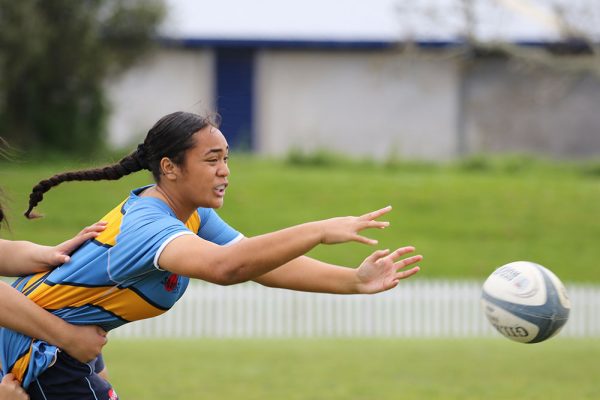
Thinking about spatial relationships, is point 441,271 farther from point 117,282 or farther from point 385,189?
point 117,282

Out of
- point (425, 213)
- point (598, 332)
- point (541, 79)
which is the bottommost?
point (598, 332)

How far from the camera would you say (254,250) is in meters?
4.31

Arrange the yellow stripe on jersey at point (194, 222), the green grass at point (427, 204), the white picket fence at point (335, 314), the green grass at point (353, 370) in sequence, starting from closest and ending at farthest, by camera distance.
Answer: the yellow stripe on jersey at point (194, 222) < the green grass at point (353, 370) < the white picket fence at point (335, 314) < the green grass at point (427, 204)

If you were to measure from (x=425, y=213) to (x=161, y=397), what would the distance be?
14608mm

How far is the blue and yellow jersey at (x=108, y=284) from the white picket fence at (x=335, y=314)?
11.9 meters

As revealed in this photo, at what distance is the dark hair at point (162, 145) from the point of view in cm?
474

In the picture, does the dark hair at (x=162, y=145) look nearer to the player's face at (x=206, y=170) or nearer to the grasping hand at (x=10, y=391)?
the player's face at (x=206, y=170)

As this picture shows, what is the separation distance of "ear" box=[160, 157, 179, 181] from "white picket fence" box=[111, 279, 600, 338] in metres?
12.0

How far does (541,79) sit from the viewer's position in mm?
28000

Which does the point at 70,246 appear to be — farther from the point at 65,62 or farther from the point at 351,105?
the point at 351,105

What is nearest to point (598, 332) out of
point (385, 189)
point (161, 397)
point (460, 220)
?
point (460, 220)


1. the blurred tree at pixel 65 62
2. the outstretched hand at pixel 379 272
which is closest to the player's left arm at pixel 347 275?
the outstretched hand at pixel 379 272

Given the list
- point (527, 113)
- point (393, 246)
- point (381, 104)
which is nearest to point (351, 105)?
point (381, 104)

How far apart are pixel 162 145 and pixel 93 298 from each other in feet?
2.30
